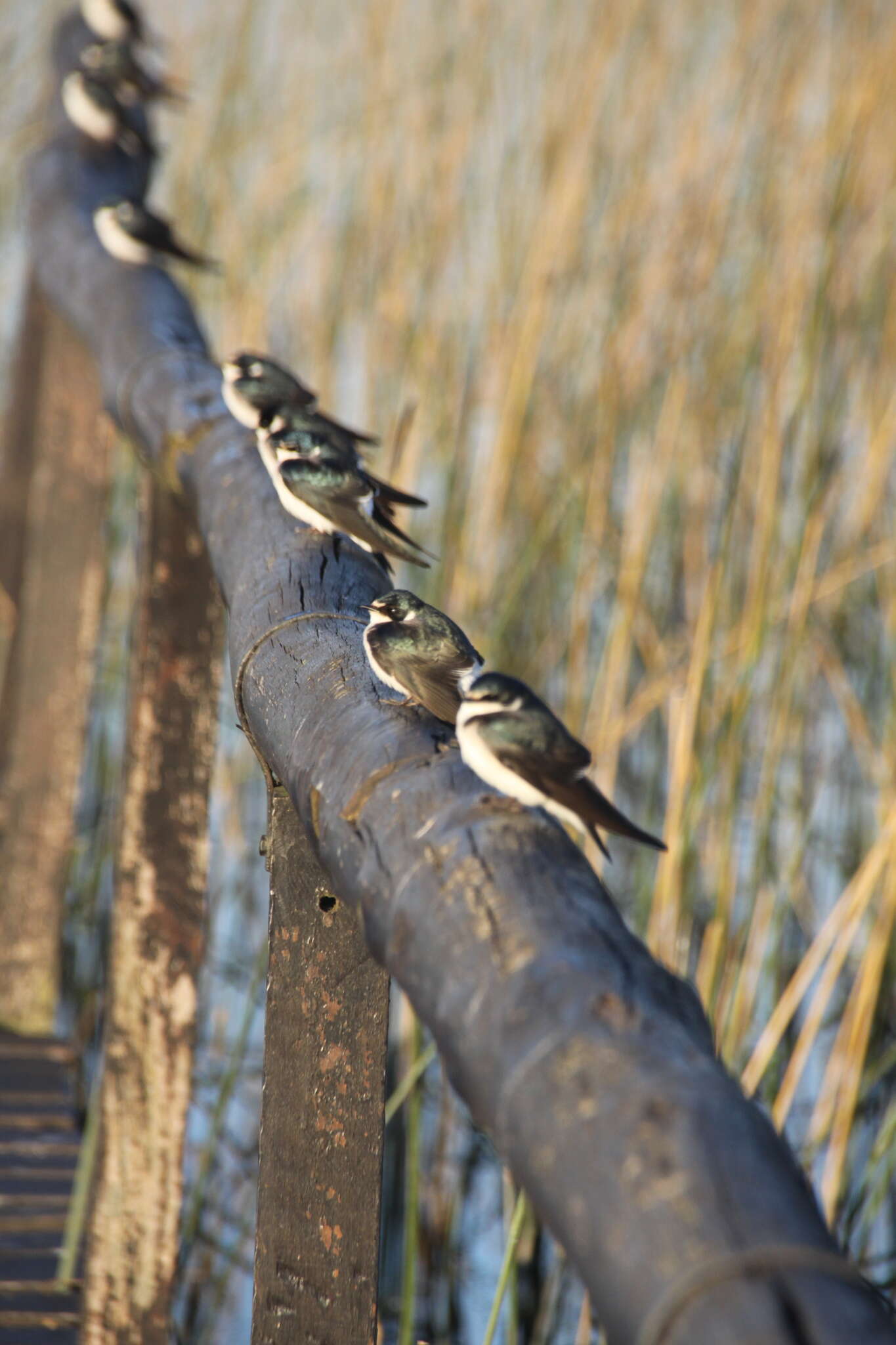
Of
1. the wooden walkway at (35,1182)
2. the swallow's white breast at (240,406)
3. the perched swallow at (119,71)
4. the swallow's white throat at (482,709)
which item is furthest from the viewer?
the perched swallow at (119,71)

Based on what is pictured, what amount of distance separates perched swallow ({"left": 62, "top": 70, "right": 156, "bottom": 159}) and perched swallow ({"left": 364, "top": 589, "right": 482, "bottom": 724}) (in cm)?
109

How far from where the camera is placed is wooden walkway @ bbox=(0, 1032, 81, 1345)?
1338mm

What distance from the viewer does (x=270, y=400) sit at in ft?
4.36

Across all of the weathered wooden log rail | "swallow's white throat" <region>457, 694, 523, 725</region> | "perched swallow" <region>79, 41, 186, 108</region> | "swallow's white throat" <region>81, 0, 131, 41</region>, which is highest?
"swallow's white throat" <region>81, 0, 131, 41</region>

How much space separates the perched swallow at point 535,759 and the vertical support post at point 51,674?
52.1 inches

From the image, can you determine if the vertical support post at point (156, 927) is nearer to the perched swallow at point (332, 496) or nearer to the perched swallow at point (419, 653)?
the perched swallow at point (332, 496)

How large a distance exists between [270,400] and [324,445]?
24 cm

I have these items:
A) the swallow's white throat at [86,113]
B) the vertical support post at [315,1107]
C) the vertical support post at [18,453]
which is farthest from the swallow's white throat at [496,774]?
the vertical support post at [18,453]

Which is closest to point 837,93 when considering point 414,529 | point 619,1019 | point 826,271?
point 826,271

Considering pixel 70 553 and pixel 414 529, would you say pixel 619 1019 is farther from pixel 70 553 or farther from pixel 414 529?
→ pixel 414 529

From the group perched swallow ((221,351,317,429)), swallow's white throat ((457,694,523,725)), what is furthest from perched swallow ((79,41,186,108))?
swallow's white throat ((457,694,523,725))

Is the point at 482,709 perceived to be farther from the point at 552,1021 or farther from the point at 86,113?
the point at 86,113

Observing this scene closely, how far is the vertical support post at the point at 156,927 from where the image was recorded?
1213 mm

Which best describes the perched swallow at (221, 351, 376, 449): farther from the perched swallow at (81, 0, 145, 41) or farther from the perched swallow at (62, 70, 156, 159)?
the perched swallow at (81, 0, 145, 41)
